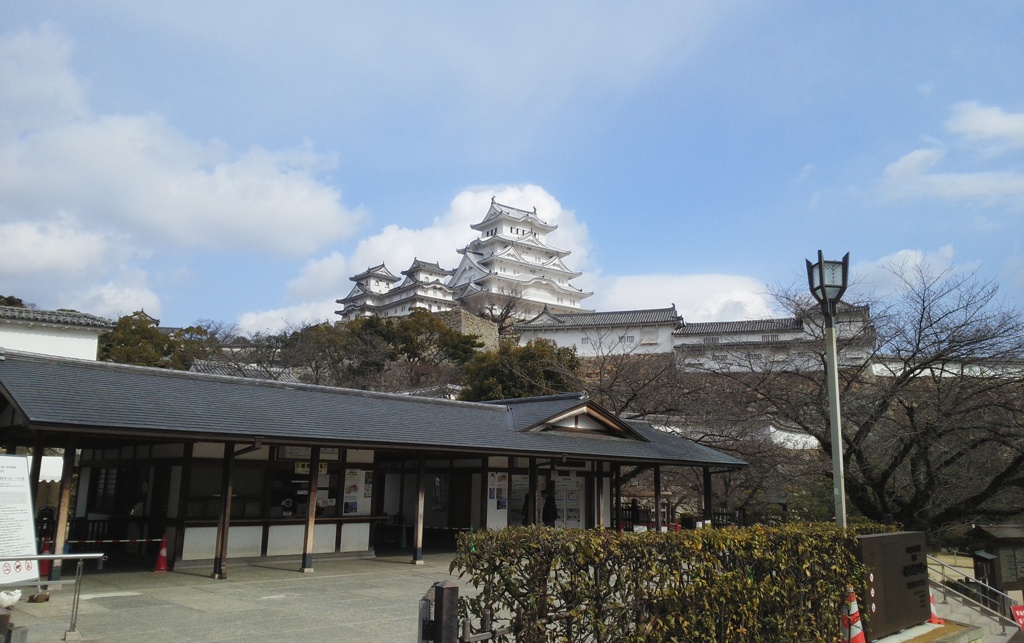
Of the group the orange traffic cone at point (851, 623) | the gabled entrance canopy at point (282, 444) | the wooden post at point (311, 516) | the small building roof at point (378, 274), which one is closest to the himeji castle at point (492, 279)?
the small building roof at point (378, 274)

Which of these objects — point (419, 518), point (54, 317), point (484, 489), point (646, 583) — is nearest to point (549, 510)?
point (484, 489)

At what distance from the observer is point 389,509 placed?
58.4 feet

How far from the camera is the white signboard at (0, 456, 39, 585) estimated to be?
25.1ft

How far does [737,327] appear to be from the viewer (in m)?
48.2

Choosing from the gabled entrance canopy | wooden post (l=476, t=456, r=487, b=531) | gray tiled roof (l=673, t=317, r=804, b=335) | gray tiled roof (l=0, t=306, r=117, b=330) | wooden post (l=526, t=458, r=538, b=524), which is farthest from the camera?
gray tiled roof (l=673, t=317, r=804, b=335)

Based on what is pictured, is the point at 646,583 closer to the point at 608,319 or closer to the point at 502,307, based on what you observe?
the point at 608,319

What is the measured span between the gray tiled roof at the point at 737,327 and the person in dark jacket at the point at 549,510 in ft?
94.3

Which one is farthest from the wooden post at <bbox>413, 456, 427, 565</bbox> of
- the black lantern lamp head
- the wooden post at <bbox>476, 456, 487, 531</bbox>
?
the black lantern lamp head

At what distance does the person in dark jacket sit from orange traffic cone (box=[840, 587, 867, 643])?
9922mm

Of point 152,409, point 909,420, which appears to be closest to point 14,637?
point 152,409

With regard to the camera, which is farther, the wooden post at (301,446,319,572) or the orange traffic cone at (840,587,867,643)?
the wooden post at (301,446,319,572)

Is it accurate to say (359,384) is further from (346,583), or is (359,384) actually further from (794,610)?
(794,610)

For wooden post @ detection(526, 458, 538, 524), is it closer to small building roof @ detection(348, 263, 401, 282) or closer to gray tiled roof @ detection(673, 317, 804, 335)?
gray tiled roof @ detection(673, 317, 804, 335)

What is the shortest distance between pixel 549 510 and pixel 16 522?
11606 millimetres
